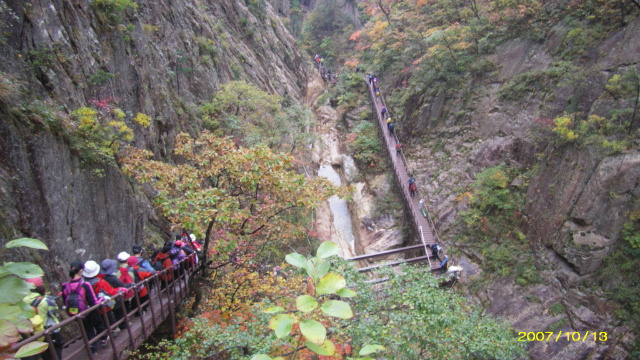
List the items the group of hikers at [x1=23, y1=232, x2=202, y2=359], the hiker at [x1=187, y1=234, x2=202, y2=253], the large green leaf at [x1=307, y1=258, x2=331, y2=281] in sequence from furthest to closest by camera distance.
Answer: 1. the hiker at [x1=187, y1=234, x2=202, y2=253]
2. the group of hikers at [x1=23, y1=232, x2=202, y2=359]
3. the large green leaf at [x1=307, y1=258, x2=331, y2=281]

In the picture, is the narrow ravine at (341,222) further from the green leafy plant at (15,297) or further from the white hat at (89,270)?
the green leafy plant at (15,297)

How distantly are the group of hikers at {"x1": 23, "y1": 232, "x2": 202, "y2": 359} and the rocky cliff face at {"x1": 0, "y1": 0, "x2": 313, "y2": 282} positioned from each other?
1212 mm

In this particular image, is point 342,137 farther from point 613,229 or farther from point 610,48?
point 613,229

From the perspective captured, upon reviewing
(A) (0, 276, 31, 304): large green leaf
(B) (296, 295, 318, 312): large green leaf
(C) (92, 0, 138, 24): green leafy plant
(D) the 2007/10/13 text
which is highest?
(C) (92, 0, 138, 24): green leafy plant

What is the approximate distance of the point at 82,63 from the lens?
8.39 m

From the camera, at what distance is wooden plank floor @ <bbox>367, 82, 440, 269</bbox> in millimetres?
15216

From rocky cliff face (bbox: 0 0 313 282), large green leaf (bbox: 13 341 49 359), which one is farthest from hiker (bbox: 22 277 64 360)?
large green leaf (bbox: 13 341 49 359)

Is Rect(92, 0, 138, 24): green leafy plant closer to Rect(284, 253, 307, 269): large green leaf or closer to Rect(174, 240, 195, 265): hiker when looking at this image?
Rect(174, 240, 195, 265): hiker

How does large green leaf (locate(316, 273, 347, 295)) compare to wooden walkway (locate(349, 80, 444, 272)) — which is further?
wooden walkway (locate(349, 80, 444, 272))

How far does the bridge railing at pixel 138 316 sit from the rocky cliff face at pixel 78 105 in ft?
5.05

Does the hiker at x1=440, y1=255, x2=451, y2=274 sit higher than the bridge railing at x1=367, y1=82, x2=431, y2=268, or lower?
lower

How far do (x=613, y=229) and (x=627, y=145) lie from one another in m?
2.79

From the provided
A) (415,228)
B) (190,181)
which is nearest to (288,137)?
(415,228)

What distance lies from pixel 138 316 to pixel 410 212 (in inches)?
550
